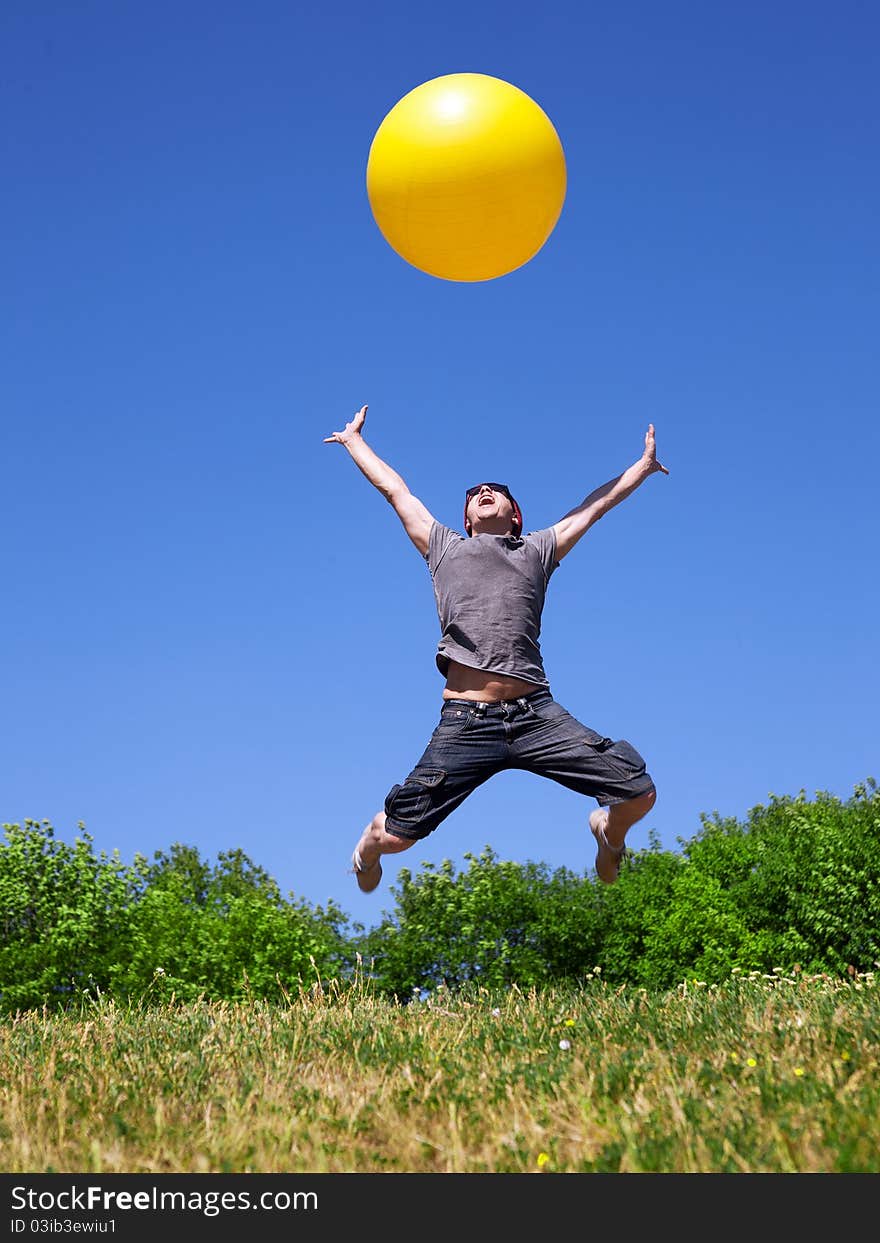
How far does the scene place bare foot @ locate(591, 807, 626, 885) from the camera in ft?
25.1

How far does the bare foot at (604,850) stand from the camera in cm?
766

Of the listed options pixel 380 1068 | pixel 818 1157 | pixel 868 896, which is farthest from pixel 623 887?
pixel 818 1157

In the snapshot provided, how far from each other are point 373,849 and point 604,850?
5.08 feet

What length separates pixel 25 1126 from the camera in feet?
17.7

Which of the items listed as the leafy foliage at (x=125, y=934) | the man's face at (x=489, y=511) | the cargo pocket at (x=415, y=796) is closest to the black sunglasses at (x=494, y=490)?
the man's face at (x=489, y=511)

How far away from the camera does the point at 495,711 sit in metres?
7.31

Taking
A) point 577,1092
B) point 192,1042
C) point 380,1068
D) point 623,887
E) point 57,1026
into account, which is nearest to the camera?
point 577,1092

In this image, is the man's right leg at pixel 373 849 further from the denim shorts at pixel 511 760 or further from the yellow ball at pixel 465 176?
the yellow ball at pixel 465 176

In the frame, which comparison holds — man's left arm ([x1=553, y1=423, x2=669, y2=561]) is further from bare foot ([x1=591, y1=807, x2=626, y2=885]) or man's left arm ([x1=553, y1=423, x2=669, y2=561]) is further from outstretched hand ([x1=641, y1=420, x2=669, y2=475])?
bare foot ([x1=591, y1=807, x2=626, y2=885])

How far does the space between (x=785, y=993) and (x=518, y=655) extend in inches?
108

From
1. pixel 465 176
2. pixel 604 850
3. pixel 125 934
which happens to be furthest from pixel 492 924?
pixel 465 176

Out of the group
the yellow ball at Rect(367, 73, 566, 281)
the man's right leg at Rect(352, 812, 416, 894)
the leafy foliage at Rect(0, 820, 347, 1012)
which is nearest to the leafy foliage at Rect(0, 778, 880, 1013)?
the leafy foliage at Rect(0, 820, 347, 1012)

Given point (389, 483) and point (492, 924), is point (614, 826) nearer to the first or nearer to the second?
point (389, 483)
